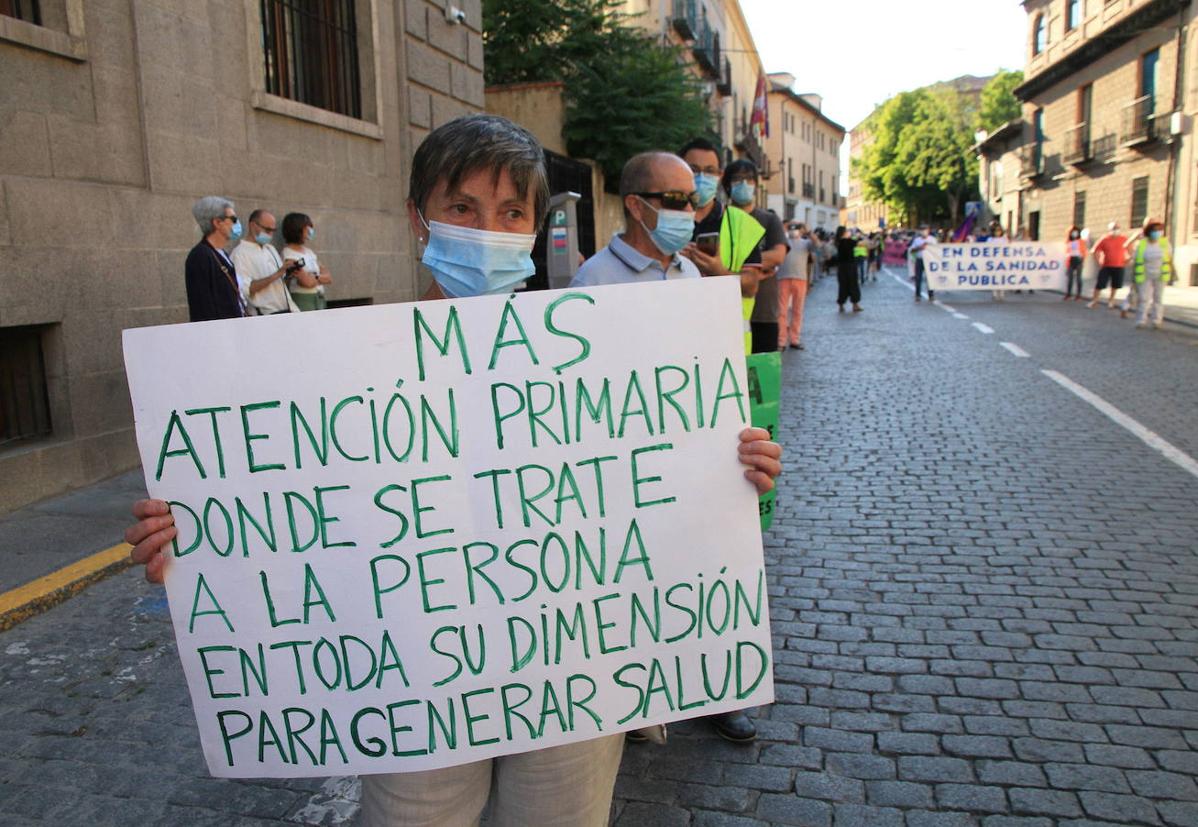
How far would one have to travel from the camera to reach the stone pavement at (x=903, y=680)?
2664 millimetres

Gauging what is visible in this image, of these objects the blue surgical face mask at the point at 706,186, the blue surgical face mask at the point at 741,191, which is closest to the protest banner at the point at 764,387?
the blue surgical face mask at the point at 706,186

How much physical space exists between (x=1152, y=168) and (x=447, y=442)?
31.4 metres

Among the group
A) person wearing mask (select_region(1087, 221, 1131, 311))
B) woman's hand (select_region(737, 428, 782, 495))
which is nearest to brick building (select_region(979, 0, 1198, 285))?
person wearing mask (select_region(1087, 221, 1131, 311))

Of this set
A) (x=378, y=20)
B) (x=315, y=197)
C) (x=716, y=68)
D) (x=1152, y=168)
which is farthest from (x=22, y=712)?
(x=716, y=68)

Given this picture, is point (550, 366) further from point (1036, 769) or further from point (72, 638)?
point (72, 638)

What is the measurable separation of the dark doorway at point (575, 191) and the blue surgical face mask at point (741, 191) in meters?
7.99

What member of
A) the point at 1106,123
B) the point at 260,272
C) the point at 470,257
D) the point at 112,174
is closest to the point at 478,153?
the point at 470,257

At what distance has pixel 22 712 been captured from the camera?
10.7 feet

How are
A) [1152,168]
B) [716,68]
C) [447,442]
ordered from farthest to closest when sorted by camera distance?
[716,68] < [1152,168] < [447,442]

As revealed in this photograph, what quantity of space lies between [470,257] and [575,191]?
51.3 feet

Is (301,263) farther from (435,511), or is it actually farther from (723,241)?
(435,511)

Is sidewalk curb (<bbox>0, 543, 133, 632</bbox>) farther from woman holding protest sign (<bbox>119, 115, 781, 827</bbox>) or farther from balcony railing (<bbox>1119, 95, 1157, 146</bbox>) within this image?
balcony railing (<bbox>1119, 95, 1157, 146</bbox>)

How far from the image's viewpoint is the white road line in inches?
251

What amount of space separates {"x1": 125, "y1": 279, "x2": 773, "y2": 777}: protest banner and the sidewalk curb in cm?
292
